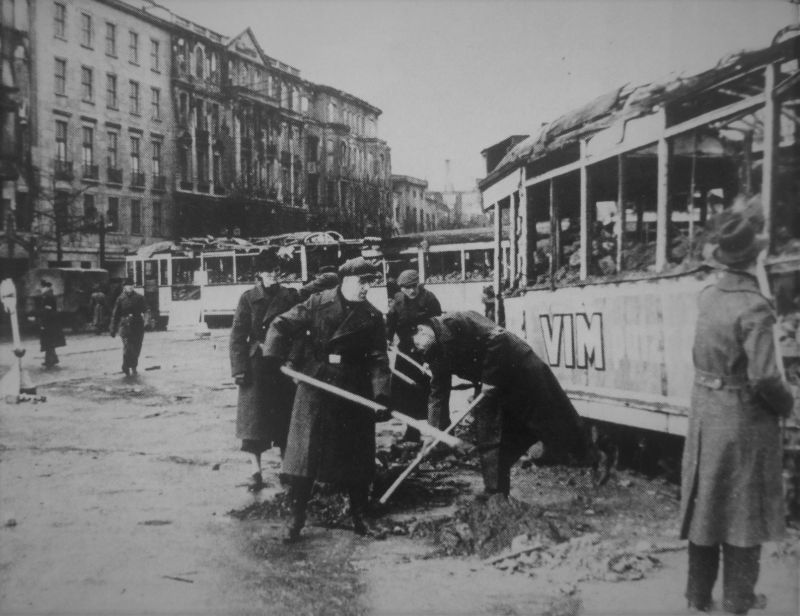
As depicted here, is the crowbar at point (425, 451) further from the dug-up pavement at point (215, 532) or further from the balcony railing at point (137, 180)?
the balcony railing at point (137, 180)

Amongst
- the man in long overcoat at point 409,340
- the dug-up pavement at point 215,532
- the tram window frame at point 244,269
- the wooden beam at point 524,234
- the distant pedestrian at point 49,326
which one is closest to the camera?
the dug-up pavement at point 215,532

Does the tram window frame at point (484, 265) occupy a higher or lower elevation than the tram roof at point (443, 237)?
lower

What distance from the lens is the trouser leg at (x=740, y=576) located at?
2.50 metres

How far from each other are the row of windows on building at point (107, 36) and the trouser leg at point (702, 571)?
12.7 ft

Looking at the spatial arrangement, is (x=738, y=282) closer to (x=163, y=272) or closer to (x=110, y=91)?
(x=163, y=272)

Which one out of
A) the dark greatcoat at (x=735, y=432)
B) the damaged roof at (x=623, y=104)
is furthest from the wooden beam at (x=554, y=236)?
the dark greatcoat at (x=735, y=432)

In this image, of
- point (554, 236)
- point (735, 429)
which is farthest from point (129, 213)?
point (735, 429)

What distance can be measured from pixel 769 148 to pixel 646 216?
996 mm

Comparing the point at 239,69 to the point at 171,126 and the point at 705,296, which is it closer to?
the point at 171,126

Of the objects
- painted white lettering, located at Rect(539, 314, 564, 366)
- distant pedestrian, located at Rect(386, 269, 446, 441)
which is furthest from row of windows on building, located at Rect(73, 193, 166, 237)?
painted white lettering, located at Rect(539, 314, 564, 366)

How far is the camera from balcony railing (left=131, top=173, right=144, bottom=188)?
13.9 feet

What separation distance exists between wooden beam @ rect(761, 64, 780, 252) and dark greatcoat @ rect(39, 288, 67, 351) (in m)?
3.95

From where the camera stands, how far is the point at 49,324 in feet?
15.1

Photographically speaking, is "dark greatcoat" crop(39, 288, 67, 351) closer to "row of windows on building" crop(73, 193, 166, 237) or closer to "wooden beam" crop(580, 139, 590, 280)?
"row of windows on building" crop(73, 193, 166, 237)
